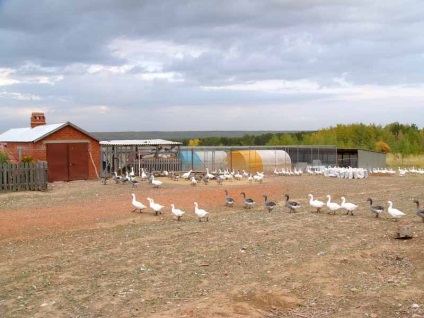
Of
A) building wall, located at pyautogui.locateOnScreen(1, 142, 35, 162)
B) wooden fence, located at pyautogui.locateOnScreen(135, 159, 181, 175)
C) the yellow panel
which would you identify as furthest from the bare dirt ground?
the yellow panel

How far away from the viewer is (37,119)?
42281mm

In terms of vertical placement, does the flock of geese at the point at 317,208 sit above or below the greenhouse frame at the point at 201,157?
below

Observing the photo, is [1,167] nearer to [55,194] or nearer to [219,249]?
[55,194]

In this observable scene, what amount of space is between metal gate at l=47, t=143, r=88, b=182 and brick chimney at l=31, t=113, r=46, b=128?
26.4 ft

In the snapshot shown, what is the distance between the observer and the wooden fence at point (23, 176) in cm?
2766

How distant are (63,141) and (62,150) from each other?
1.96ft

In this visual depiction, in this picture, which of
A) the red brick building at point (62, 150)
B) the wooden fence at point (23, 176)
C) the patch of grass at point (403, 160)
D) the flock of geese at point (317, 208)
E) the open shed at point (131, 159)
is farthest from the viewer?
the patch of grass at point (403, 160)

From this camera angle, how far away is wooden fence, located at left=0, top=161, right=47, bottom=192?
90.7ft

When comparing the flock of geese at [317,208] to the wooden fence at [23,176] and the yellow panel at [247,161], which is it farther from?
the yellow panel at [247,161]

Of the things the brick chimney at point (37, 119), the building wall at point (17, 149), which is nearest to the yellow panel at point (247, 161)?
the brick chimney at point (37, 119)

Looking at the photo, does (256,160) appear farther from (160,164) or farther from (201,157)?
(160,164)

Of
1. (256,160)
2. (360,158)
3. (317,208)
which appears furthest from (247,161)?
(317,208)

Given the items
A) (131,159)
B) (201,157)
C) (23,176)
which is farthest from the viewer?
(201,157)

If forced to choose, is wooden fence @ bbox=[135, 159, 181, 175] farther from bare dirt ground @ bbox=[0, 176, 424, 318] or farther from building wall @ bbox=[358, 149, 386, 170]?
bare dirt ground @ bbox=[0, 176, 424, 318]
